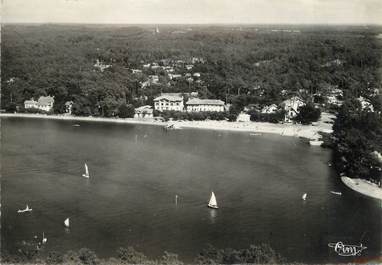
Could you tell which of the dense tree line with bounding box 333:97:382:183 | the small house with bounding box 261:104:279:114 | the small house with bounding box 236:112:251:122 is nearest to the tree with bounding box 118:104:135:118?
the small house with bounding box 236:112:251:122

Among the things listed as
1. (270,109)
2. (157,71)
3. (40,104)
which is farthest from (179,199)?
(157,71)

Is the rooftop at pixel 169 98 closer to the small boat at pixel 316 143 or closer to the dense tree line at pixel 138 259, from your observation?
the small boat at pixel 316 143

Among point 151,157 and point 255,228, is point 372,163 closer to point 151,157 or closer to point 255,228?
point 255,228

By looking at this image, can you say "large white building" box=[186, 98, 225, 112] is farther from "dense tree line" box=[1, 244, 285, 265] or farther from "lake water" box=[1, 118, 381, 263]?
"dense tree line" box=[1, 244, 285, 265]

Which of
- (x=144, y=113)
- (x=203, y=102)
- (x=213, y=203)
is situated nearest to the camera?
(x=213, y=203)

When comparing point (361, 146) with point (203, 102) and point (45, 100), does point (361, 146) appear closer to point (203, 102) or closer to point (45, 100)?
point (203, 102)

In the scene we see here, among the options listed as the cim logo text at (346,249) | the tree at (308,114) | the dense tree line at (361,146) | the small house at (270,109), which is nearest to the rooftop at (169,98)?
the small house at (270,109)
